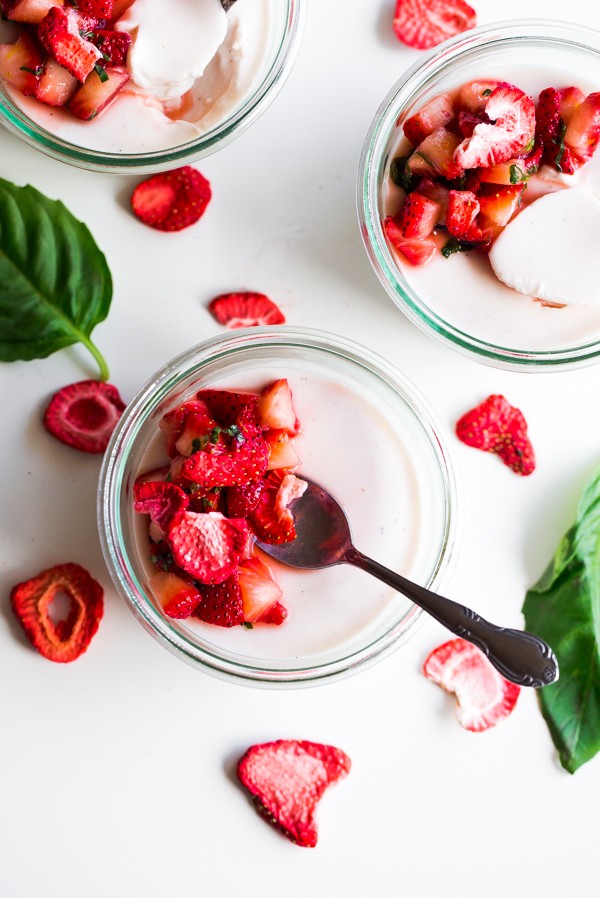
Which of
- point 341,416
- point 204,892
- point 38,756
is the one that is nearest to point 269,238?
point 341,416

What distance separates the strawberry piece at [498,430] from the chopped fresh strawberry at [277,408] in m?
0.28

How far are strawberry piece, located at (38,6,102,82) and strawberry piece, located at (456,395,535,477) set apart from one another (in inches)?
27.6

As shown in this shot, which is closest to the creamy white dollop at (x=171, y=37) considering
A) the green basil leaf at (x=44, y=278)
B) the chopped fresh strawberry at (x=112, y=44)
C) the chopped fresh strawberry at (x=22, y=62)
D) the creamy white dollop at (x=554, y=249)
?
the chopped fresh strawberry at (x=112, y=44)

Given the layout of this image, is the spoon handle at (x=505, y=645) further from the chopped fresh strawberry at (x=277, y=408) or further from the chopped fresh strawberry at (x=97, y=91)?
the chopped fresh strawberry at (x=97, y=91)

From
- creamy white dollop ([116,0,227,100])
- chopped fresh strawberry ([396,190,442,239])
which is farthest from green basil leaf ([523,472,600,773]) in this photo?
creamy white dollop ([116,0,227,100])

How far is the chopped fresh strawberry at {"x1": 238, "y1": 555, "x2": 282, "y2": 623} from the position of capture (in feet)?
3.36

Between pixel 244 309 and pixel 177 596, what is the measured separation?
0.43m

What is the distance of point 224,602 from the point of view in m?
1.00

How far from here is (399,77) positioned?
1.14 meters

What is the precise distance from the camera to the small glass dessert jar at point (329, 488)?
41.9 inches

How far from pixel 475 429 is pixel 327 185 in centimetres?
42

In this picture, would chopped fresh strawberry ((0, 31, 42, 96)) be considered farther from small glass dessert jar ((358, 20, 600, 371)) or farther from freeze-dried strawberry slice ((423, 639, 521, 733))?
freeze-dried strawberry slice ((423, 639, 521, 733))

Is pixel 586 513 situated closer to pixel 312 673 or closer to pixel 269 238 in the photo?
pixel 312 673

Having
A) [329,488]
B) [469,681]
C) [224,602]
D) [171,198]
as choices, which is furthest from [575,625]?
[171,198]
